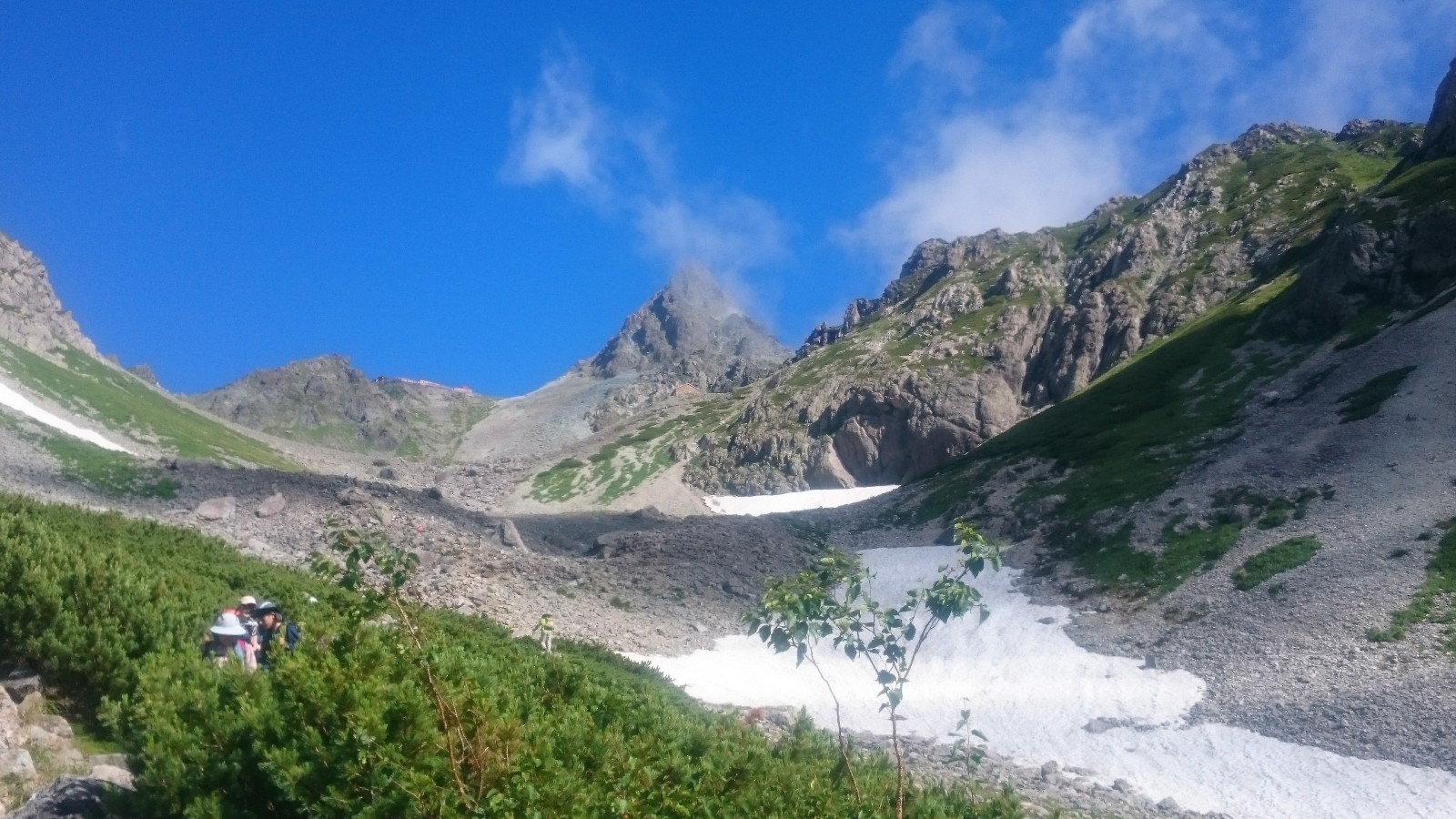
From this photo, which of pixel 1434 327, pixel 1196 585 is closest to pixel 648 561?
pixel 1196 585

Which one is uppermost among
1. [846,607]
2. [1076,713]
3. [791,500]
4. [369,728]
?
[791,500]

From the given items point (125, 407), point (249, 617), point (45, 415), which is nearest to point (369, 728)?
point (249, 617)

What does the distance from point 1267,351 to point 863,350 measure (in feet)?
308

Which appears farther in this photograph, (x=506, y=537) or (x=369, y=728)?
(x=506, y=537)

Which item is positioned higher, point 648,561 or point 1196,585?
point 1196,585

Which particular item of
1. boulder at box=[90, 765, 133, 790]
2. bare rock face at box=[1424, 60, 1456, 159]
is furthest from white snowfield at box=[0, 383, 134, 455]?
bare rock face at box=[1424, 60, 1456, 159]

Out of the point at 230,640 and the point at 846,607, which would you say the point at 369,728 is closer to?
the point at 846,607

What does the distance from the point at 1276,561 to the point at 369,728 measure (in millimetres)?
40356

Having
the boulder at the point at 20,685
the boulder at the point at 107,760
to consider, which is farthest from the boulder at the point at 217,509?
the boulder at the point at 107,760

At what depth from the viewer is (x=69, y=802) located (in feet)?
26.4

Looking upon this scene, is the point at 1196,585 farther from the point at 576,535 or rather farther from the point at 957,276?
the point at 957,276

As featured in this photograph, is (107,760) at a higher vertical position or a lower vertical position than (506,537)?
lower

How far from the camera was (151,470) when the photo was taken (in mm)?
52156

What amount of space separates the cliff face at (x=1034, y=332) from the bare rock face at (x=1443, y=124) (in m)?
3.98
